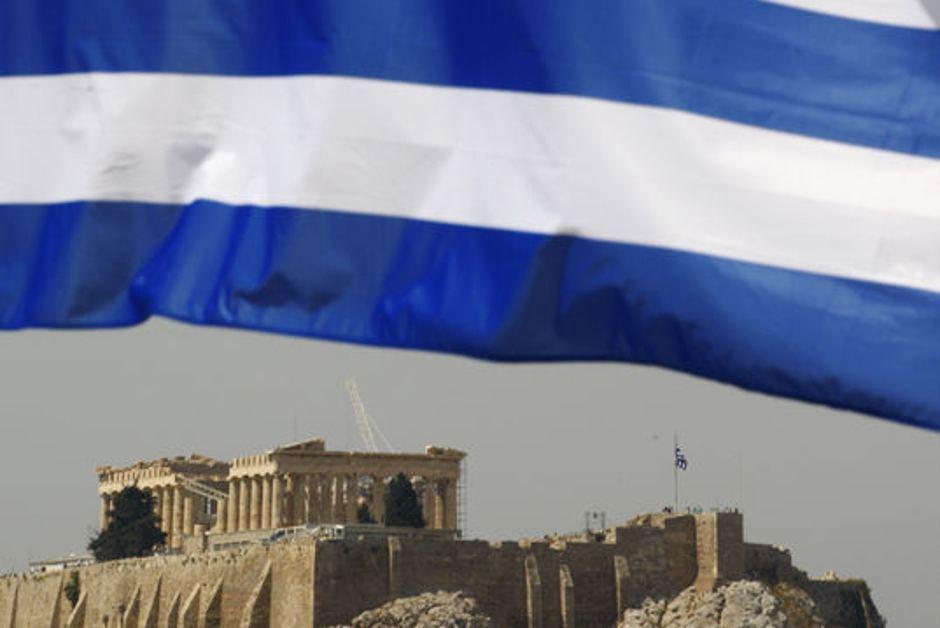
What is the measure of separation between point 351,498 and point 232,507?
778 cm

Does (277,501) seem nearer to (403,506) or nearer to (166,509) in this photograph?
(403,506)

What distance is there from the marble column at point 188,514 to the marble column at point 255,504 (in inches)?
356

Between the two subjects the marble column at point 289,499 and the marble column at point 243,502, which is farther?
the marble column at point 243,502

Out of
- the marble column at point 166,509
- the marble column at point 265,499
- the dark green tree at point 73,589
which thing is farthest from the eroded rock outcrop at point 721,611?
the marble column at point 166,509

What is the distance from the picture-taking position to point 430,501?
122188mm

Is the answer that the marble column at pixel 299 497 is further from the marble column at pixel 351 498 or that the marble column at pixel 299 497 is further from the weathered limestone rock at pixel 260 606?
the weathered limestone rock at pixel 260 606

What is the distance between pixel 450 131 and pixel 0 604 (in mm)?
108259

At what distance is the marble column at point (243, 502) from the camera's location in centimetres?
12194

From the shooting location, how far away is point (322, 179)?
1669cm

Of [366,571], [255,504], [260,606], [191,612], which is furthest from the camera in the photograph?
[255,504]

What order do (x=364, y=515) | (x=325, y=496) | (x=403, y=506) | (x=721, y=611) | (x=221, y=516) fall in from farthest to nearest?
(x=221, y=516)
(x=364, y=515)
(x=325, y=496)
(x=403, y=506)
(x=721, y=611)

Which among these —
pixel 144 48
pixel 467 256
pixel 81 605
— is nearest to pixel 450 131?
pixel 467 256

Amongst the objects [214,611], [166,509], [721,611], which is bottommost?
[721,611]

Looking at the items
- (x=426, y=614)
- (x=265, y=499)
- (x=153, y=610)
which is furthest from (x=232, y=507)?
(x=426, y=614)
